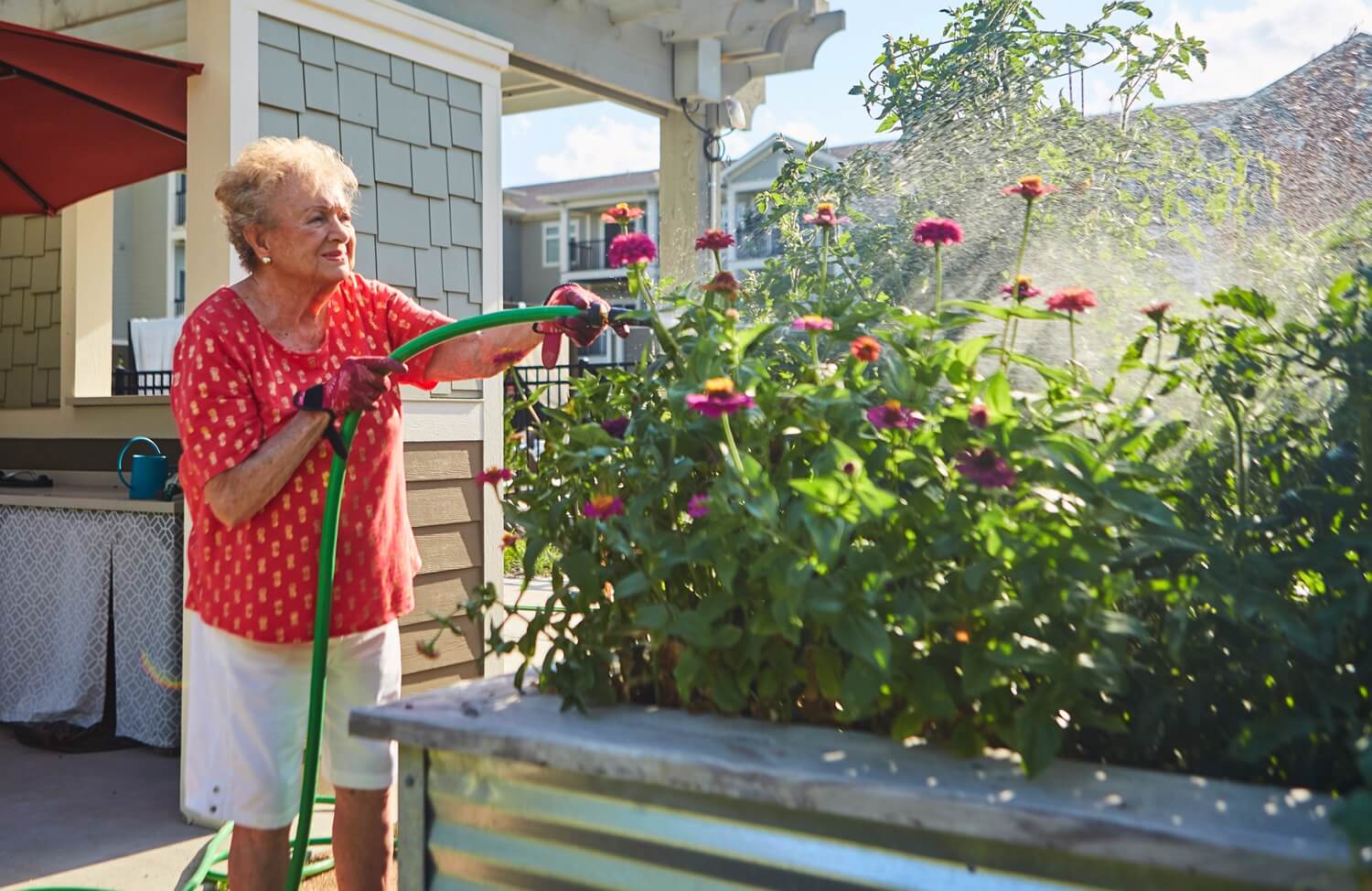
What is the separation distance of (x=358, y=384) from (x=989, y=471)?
101 centimetres

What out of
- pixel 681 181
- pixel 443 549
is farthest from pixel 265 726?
pixel 681 181

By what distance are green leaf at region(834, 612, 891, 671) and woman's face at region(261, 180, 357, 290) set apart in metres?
1.23

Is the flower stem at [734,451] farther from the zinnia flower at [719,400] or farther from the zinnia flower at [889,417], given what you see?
the zinnia flower at [889,417]

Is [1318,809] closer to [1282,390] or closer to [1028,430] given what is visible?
[1028,430]

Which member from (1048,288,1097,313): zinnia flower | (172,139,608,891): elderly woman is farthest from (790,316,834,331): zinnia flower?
(172,139,608,891): elderly woman

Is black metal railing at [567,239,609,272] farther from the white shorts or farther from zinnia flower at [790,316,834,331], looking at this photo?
zinnia flower at [790,316,834,331]

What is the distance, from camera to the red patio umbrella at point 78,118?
9.95 feet

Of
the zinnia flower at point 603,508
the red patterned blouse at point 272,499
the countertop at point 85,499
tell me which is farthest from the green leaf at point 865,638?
the countertop at point 85,499

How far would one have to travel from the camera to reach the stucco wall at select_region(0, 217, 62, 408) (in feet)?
15.4

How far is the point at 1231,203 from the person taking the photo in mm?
2064

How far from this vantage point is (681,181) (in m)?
5.34

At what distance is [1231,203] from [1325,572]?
1.00 meters

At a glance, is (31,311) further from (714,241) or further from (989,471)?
(989,471)

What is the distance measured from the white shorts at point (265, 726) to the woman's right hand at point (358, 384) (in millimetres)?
446
